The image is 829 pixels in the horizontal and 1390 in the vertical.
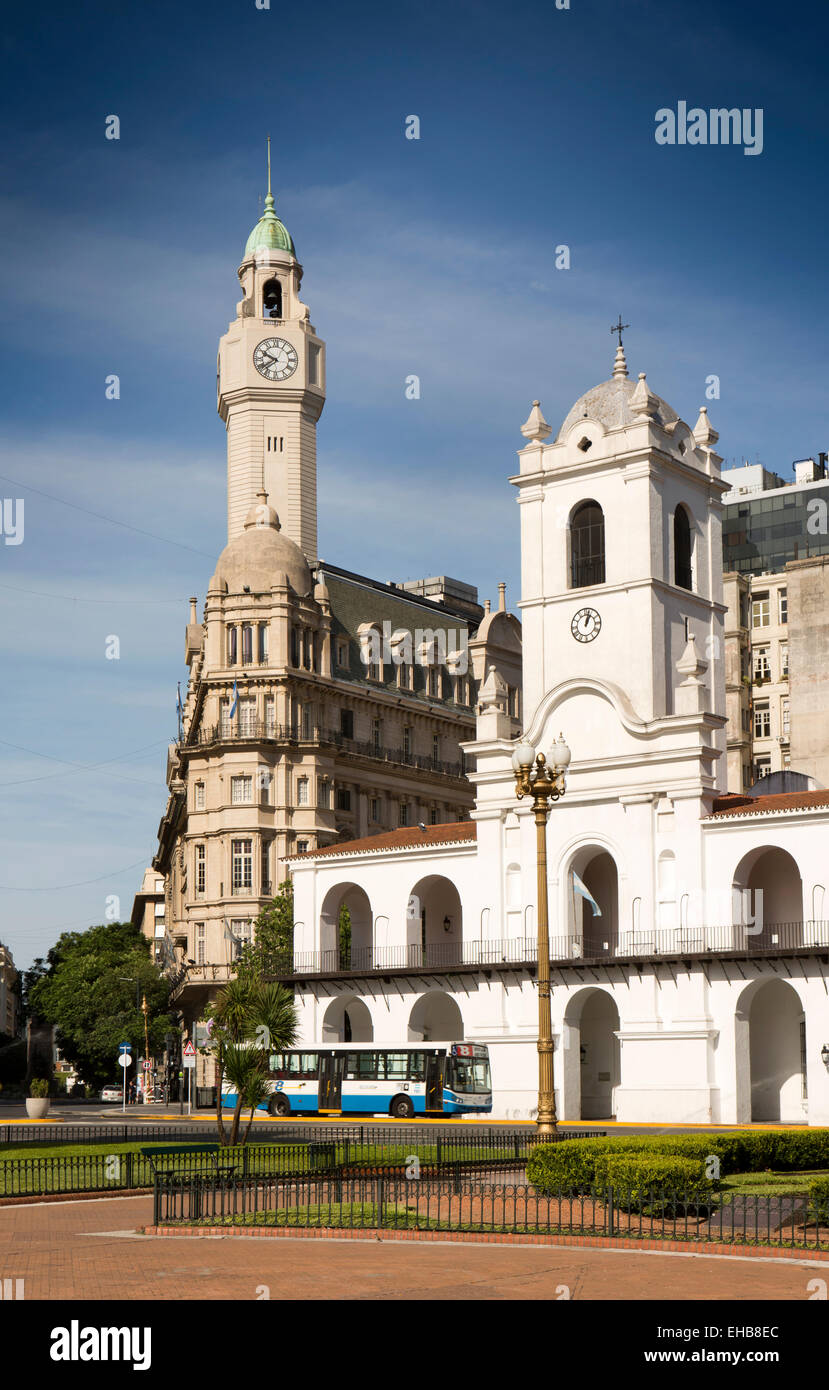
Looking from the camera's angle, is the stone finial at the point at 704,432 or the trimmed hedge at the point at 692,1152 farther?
the stone finial at the point at 704,432

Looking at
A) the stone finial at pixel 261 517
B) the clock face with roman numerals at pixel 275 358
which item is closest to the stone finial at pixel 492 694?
the stone finial at pixel 261 517

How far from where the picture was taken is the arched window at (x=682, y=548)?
65.4 metres

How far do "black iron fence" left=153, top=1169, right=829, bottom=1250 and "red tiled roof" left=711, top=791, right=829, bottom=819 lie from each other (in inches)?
1255

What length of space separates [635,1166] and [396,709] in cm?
7761

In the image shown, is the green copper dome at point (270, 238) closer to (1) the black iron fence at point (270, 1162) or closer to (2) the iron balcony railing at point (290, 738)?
(2) the iron balcony railing at point (290, 738)

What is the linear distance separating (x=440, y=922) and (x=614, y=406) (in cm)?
2367

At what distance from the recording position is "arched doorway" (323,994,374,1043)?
67.3 meters

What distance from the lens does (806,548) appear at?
378 feet

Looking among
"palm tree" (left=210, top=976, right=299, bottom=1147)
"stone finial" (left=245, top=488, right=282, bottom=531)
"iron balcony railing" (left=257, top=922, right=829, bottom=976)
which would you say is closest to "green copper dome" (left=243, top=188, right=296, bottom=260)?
"stone finial" (left=245, top=488, right=282, bottom=531)

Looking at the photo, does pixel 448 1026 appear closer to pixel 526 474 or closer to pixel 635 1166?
pixel 526 474

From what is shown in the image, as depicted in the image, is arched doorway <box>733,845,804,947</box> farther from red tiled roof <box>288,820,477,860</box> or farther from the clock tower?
the clock tower

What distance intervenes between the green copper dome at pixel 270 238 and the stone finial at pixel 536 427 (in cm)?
4239

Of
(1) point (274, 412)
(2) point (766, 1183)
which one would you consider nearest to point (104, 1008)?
(1) point (274, 412)
